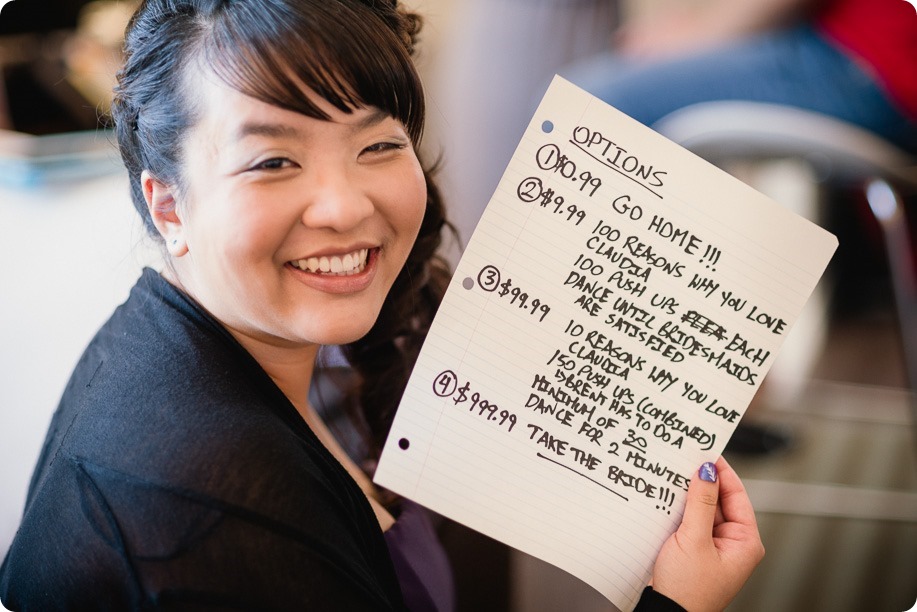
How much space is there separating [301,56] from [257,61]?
4cm

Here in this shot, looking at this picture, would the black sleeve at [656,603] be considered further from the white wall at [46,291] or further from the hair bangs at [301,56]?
the white wall at [46,291]

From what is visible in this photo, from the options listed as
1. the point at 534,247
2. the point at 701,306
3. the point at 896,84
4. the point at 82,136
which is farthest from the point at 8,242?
the point at 896,84

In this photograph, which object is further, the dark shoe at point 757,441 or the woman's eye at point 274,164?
the dark shoe at point 757,441

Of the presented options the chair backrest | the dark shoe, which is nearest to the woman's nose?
the chair backrest

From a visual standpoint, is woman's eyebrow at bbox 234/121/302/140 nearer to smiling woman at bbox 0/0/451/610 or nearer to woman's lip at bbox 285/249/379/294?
smiling woman at bbox 0/0/451/610

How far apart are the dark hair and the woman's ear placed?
1 centimetres

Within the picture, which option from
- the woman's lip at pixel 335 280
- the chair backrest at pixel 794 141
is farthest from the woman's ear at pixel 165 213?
the chair backrest at pixel 794 141

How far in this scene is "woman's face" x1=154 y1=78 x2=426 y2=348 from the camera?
0.74 meters

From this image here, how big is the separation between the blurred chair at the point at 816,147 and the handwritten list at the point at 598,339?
49 cm

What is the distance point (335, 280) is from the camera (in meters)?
0.83

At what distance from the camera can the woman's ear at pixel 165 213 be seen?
845 millimetres

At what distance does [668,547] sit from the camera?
0.83 metres

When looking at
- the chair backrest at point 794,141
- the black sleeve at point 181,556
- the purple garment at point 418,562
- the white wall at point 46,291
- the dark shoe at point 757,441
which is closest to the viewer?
the black sleeve at point 181,556

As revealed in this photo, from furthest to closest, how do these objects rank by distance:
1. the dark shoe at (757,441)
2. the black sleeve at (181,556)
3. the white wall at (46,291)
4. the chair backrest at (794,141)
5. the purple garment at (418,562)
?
1. the dark shoe at (757,441)
2. the white wall at (46,291)
3. the chair backrest at (794,141)
4. the purple garment at (418,562)
5. the black sleeve at (181,556)
